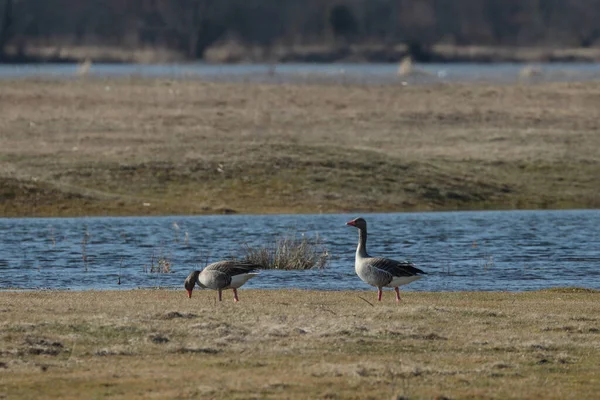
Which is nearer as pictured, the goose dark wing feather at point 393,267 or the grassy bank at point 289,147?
the goose dark wing feather at point 393,267

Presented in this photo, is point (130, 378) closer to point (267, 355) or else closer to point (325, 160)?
point (267, 355)

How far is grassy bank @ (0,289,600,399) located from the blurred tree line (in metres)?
122

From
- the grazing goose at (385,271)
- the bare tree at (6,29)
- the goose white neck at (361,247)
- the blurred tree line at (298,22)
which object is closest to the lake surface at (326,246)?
the goose white neck at (361,247)

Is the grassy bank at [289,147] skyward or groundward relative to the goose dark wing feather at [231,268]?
groundward

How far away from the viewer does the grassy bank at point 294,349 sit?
1623 centimetres

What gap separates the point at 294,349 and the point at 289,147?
119 ft

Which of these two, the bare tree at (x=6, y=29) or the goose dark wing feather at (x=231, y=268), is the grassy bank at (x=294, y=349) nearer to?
the goose dark wing feather at (x=231, y=268)

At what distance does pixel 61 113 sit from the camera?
6469 centimetres

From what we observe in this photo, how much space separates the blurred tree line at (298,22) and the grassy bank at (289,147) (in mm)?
72498

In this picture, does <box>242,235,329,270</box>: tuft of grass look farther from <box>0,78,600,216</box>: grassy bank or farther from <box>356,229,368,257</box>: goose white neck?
<box>0,78,600,216</box>: grassy bank

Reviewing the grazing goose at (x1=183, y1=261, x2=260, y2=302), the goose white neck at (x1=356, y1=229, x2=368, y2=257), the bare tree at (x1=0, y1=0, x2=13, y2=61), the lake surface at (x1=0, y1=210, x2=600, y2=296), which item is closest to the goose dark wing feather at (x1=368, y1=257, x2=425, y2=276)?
the goose white neck at (x1=356, y1=229, x2=368, y2=257)

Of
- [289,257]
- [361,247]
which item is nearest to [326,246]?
[289,257]

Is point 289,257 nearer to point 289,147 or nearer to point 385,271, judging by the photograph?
point 385,271

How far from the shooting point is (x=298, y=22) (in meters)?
164
